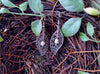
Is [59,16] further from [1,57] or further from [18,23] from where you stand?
[1,57]

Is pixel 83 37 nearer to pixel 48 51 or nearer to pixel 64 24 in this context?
pixel 64 24

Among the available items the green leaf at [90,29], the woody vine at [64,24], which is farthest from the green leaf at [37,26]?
the green leaf at [90,29]

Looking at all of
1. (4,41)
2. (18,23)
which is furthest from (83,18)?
(4,41)

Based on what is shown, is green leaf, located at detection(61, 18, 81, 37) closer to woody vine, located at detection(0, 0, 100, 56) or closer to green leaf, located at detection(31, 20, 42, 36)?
woody vine, located at detection(0, 0, 100, 56)

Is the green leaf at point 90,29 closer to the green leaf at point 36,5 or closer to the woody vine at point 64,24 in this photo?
the woody vine at point 64,24

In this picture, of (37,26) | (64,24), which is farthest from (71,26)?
(37,26)

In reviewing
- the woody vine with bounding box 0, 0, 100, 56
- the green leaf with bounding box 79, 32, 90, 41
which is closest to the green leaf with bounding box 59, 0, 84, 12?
the woody vine with bounding box 0, 0, 100, 56
